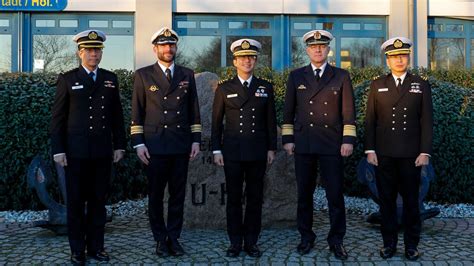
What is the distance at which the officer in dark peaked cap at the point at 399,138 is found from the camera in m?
4.23

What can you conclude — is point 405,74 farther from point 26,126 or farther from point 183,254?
point 26,126

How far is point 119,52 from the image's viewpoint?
492 inches

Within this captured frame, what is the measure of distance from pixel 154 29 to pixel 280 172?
796 centimetres

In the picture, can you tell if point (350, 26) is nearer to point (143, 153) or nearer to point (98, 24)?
point (98, 24)

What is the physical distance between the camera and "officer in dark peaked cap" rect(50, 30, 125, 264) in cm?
409

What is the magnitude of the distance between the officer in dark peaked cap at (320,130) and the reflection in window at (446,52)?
1013 centimetres

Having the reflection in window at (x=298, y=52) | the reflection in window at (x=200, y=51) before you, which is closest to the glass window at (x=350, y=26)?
the reflection in window at (x=298, y=52)

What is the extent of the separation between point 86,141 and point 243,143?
52.8 inches

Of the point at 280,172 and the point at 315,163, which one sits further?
the point at 280,172

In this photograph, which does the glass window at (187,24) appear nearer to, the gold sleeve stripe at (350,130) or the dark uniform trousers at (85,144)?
the dark uniform trousers at (85,144)

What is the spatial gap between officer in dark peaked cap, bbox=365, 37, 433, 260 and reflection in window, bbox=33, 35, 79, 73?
32.3ft

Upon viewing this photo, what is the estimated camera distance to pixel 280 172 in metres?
5.35

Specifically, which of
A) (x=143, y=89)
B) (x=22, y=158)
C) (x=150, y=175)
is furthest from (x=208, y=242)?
(x=22, y=158)

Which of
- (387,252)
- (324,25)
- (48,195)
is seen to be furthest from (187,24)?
(387,252)
